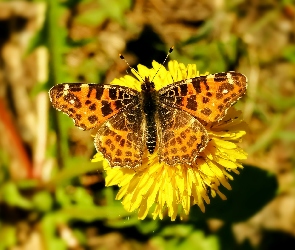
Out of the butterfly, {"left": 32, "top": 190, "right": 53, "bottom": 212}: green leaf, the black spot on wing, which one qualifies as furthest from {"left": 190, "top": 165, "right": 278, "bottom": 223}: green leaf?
{"left": 32, "top": 190, "right": 53, "bottom": 212}: green leaf

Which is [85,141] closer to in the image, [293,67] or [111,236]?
[111,236]

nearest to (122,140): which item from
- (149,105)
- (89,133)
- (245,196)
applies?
(149,105)

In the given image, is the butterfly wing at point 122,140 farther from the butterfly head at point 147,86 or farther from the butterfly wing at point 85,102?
the butterfly head at point 147,86

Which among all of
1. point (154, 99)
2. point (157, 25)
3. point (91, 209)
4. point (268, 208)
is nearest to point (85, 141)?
point (91, 209)

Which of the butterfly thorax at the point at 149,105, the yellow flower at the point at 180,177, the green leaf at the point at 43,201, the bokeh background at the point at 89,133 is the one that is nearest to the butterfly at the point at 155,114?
the butterfly thorax at the point at 149,105

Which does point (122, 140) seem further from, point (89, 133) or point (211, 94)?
point (89, 133)

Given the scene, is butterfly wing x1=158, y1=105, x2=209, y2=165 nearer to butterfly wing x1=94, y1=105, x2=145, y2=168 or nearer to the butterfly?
the butterfly
